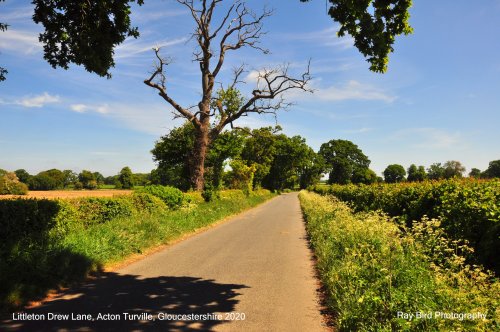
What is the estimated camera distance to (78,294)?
694cm

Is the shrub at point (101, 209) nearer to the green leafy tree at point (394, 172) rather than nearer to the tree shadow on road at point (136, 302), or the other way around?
the tree shadow on road at point (136, 302)

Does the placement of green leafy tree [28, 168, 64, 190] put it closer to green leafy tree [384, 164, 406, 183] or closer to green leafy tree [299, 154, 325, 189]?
green leafy tree [299, 154, 325, 189]

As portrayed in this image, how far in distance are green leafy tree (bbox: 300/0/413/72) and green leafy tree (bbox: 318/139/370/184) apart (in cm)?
10886

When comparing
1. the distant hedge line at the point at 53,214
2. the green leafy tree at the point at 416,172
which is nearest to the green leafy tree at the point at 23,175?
the distant hedge line at the point at 53,214

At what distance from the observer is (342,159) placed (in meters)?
117

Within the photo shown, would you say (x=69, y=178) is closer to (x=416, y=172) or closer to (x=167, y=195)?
(x=167, y=195)

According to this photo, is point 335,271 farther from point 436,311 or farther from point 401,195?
point 401,195

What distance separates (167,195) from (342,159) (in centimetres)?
10323

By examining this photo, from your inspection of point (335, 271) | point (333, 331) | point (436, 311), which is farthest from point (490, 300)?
point (335, 271)

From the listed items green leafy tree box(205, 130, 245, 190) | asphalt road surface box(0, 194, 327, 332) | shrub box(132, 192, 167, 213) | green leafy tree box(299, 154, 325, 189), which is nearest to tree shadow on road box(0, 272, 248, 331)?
asphalt road surface box(0, 194, 327, 332)

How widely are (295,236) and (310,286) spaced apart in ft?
27.1

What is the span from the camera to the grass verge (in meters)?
6.49

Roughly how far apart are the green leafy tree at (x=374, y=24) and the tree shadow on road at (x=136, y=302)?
6.28 metres

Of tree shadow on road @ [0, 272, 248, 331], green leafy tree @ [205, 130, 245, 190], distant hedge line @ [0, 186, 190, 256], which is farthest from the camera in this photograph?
→ green leafy tree @ [205, 130, 245, 190]
